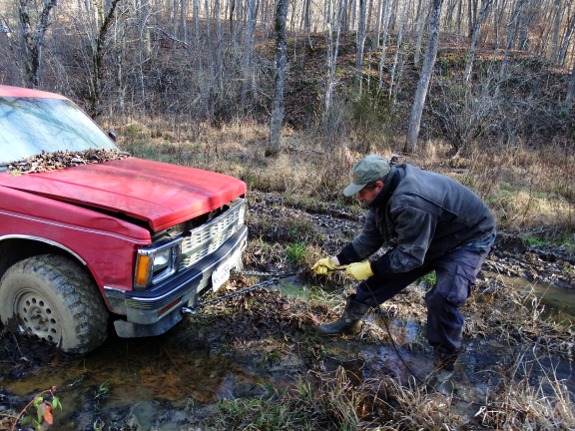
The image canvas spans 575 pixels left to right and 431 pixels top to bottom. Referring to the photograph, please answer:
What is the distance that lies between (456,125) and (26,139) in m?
Result: 10.5

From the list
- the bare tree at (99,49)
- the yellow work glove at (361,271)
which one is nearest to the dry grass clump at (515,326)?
the yellow work glove at (361,271)

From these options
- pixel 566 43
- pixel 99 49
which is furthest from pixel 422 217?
pixel 566 43

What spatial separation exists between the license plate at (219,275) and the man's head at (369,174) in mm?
1202

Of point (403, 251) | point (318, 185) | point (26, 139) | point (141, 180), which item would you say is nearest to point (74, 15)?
point (318, 185)

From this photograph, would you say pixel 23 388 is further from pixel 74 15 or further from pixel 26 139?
pixel 74 15

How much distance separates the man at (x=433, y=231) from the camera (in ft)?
8.57

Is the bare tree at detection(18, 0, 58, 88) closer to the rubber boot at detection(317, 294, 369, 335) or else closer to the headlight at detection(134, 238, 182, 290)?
the headlight at detection(134, 238, 182, 290)

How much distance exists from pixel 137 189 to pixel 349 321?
2.13 metres

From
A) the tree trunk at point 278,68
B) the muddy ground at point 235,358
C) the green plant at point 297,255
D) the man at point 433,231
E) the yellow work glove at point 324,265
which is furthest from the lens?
the tree trunk at point 278,68

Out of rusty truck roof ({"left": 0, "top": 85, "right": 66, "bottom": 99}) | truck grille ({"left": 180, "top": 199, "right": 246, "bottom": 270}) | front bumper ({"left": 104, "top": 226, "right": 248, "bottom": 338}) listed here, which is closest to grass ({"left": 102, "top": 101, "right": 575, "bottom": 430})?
front bumper ({"left": 104, "top": 226, "right": 248, "bottom": 338})

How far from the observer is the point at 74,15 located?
34.4 feet

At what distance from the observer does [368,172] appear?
8.66ft

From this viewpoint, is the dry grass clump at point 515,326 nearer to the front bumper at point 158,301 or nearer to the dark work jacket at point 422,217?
the dark work jacket at point 422,217

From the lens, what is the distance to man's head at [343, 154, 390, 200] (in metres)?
2.64
